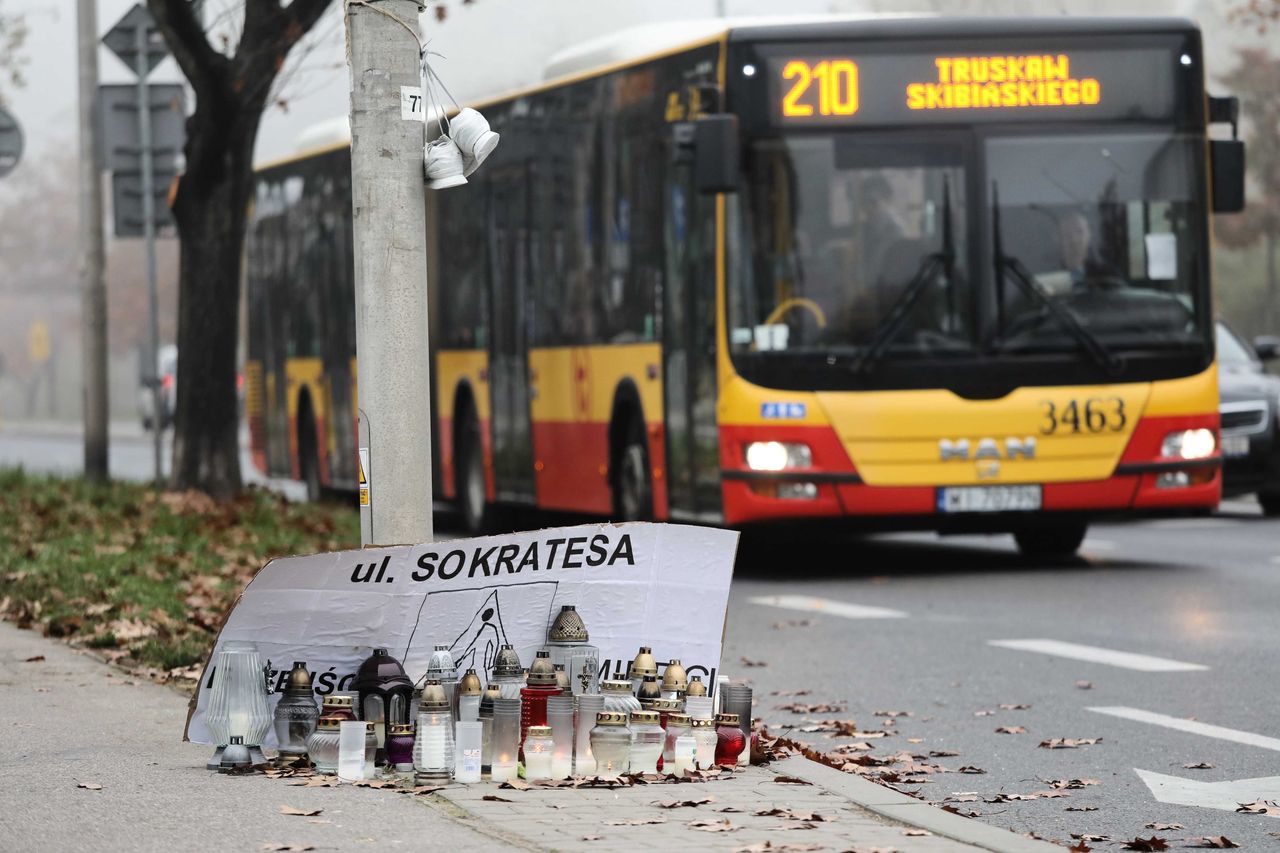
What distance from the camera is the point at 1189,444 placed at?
637 inches

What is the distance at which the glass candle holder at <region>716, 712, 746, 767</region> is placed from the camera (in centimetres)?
775

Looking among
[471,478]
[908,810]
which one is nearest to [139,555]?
[471,478]

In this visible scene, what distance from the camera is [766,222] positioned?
1574 centimetres

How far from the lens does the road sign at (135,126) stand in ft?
70.7

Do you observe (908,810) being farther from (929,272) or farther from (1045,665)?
(929,272)

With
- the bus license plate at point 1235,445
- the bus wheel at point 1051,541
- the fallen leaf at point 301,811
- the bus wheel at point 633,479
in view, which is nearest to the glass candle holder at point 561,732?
the fallen leaf at point 301,811

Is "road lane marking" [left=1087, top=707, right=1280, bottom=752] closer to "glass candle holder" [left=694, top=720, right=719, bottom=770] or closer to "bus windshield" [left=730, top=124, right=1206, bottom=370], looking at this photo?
"glass candle holder" [left=694, top=720, right=719, bottom=770]

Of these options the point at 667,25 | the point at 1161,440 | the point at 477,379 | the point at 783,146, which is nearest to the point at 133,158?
the point at 477,379

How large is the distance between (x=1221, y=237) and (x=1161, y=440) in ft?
105

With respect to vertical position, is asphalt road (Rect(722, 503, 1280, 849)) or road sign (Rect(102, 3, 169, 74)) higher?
road sign (Rect(102, 3, 169, 74))

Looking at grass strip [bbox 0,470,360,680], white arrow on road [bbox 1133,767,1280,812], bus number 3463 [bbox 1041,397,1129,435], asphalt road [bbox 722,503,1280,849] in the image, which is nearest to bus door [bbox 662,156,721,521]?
asphalt road [bbox 722,503,1280,849]

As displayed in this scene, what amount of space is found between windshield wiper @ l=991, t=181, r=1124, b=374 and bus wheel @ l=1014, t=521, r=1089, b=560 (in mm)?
2030

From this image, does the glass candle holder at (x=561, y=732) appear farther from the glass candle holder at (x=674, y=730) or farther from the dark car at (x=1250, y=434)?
the dark car at (x=1250, y=434)

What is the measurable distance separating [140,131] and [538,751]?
15147 millimetres
